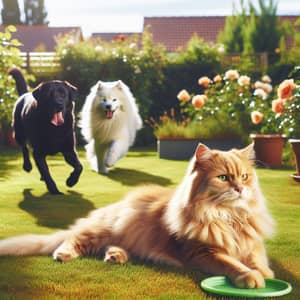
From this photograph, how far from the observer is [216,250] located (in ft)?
7.22

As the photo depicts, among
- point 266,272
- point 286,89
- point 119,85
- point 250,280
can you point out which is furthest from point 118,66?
point 250,280

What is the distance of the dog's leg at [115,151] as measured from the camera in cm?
555

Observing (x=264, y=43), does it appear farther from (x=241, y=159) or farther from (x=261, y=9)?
(x=241, y=159)

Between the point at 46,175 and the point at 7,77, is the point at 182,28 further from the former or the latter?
the point at 46,175

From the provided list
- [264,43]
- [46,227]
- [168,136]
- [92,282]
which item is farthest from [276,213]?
[264,43]

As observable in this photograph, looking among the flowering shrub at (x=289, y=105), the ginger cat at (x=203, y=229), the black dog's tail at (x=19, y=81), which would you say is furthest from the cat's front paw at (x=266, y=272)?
the black dog's tail at (x=19, y=81)

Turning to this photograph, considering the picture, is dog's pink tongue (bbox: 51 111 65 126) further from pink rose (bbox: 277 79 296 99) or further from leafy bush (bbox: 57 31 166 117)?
leafy bush (bbox: 57 31 166 117)

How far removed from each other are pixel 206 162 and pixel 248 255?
38 cm

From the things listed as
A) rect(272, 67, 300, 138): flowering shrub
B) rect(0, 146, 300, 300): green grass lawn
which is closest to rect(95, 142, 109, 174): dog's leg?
rect(0, 146, 300, 300): green grass lawn

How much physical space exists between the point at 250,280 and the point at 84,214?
1.69m

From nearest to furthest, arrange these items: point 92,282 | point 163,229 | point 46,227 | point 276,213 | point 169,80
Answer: point 92,282 → point 163,229 → point 46,227 → point 276,213 → point 169,80

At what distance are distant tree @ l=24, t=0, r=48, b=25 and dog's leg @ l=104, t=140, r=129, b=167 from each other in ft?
46.2

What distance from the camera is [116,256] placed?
7.83ft

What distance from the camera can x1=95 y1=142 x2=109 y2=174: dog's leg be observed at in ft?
18.2
